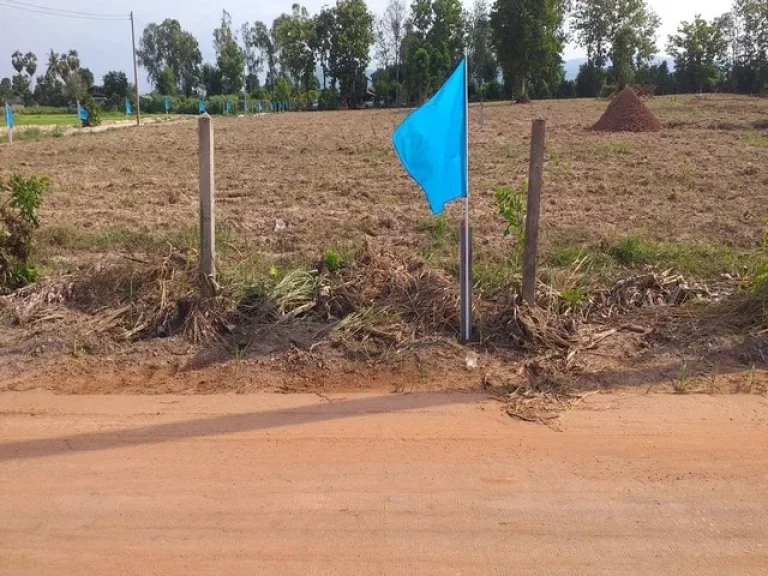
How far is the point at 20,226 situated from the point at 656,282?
5965 millimetres

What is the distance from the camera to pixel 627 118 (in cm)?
2338

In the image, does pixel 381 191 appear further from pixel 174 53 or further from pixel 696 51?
pixel 174 53

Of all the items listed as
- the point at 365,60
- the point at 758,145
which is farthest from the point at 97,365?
the point at 365,60

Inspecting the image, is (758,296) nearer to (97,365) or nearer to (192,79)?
(97,365)

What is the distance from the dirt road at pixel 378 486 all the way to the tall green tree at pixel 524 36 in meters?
53.8

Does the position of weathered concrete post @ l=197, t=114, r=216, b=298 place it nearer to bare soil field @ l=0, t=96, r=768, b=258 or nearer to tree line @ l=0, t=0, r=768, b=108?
bare soil field @ l=0, t=96, r=768, b=258

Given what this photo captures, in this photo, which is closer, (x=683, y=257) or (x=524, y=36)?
(x=683, y=257)

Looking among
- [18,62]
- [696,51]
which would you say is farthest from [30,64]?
[696,51]

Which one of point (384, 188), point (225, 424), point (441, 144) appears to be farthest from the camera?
point (384, 188)

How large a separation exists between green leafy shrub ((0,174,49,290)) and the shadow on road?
304cm

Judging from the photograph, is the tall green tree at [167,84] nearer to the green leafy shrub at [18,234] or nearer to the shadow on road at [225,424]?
the green leafy shrub at [18,234]

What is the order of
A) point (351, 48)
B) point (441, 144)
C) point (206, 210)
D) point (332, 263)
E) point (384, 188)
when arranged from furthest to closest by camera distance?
point (351, 48) → point (384, 188) → point (332, 263) → point (206, 210) → point (441, 144)

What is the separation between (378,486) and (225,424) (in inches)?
48.4

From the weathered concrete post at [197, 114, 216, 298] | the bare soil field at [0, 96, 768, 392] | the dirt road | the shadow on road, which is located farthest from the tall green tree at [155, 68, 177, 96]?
the dirt road
